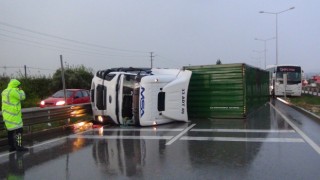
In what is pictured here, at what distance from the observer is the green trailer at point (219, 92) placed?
17656 millimetres

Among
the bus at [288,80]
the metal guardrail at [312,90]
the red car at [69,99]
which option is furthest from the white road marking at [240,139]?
the bus at [288,80]

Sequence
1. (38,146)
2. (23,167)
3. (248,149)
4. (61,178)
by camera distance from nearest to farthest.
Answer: (61,178)
(23,167)
(248,149)
(38,146)

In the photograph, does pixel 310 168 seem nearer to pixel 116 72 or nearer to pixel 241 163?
pixel 241 163

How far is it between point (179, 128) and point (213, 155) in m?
5.26

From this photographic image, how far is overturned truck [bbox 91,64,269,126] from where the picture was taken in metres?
14.7

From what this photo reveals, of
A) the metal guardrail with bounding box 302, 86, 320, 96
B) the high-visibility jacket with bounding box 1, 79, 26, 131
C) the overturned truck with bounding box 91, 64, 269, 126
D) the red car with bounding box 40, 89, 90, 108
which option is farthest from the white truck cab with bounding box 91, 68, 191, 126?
the metal guardrail with bounding box 302, 86, 320, 96

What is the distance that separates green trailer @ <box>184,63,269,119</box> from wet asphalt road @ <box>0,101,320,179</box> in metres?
3.89

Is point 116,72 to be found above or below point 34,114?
above

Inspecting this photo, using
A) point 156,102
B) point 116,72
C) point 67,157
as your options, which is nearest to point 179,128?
point 156,102

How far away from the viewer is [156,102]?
14.8 metres

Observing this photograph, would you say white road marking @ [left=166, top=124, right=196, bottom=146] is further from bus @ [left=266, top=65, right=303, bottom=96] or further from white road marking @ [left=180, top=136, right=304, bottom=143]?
bus @ [left=266, top=65, right=303, bottom=96]

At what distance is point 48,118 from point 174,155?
5770mm

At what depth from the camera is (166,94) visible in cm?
1510

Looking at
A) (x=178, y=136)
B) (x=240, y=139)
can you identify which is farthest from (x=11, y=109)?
(x=240, y=139)
